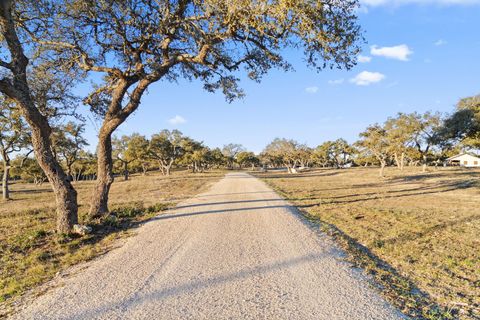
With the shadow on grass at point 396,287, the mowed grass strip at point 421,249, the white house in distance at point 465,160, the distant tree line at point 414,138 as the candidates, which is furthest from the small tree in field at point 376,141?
the white house in distance at point 465,160

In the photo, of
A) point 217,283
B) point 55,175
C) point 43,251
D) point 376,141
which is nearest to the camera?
point 217,283

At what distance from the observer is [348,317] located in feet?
10.1

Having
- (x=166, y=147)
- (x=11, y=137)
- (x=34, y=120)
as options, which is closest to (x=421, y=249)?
(x=34, y=120)

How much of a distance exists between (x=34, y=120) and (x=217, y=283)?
6.80 metres

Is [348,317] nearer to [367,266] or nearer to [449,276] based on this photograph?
[367,266]

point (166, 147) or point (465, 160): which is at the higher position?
point (166, 147)

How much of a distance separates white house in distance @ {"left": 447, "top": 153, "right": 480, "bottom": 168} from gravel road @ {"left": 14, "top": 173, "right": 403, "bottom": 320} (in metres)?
110

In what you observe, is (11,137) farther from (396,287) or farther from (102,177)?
(396,287)

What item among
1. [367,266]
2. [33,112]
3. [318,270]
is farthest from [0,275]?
[367,266]

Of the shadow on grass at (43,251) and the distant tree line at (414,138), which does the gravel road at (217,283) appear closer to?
the shadow on grass at (43,251)

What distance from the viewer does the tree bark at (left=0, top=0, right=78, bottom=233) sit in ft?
20.6

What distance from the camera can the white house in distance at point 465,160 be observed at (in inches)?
3462

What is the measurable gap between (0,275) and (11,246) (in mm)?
2130

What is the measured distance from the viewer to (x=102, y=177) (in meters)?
9.16
